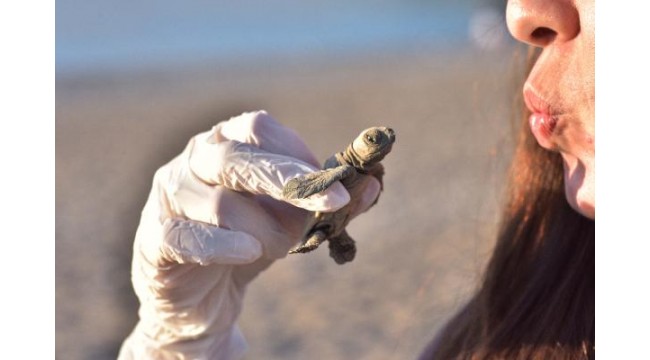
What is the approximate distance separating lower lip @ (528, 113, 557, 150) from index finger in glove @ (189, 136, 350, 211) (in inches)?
7.9

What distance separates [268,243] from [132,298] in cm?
362

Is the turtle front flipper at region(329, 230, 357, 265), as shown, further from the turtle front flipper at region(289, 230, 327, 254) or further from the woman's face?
the woman's face

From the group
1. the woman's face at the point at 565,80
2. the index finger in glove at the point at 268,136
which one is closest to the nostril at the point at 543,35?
the woman's face at the point at 565,80

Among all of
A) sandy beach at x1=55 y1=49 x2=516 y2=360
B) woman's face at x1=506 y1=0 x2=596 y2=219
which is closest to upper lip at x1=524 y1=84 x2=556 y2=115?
woman's face at x1=506 y1=0 x2=596 y2=219

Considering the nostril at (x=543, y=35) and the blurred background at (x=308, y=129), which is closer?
the nostril at (x=543, y=35)

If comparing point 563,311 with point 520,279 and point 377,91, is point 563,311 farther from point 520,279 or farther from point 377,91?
point 377,91

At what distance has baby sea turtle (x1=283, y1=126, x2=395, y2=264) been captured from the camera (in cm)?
73

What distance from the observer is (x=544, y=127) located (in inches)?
32.3

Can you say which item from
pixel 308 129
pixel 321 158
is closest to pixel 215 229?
pixel 321 158

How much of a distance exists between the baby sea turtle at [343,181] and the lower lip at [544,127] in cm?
14

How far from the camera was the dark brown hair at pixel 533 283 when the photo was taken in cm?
87

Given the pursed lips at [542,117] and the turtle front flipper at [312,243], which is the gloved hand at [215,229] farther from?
the pursed lips at [542,117]

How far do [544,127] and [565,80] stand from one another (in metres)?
0.06
